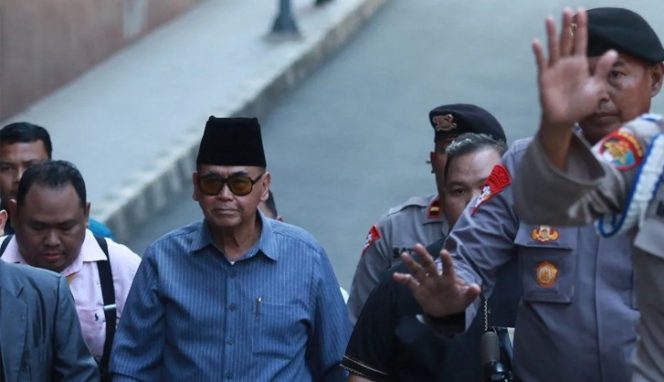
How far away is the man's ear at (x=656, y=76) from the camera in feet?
14.9

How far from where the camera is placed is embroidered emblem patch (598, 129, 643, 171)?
371 cm

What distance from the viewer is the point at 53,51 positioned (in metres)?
15.1

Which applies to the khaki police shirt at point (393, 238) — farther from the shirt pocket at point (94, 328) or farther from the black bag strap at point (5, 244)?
the black bag strap at point (5, 244)

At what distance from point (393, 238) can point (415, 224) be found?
4.5 inches

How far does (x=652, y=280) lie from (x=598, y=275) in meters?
0.56

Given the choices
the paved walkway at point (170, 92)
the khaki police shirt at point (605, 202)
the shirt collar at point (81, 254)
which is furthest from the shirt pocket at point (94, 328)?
the paved walkway at point (170, 92)

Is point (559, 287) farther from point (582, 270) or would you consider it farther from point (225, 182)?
point (225, 182)

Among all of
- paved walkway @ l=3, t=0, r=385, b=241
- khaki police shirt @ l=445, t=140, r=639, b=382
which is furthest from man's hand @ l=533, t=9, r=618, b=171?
paved walkway @ l=3, t=0, r=385, b=241

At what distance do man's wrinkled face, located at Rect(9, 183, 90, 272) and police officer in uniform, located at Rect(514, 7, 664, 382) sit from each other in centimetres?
314

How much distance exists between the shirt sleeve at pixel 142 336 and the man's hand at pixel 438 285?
1.80m

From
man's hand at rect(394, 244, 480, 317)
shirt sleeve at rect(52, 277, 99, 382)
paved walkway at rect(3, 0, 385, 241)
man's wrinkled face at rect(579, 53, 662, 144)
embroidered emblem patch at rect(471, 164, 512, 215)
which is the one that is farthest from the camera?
paved walkway at rect(3, 0, 385, 241)

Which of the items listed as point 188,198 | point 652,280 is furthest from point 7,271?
point 188,198

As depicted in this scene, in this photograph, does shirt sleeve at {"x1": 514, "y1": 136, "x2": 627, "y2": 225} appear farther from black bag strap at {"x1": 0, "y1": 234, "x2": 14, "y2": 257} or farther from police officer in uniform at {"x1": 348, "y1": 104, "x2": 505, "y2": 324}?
black bag strap at {"x1": 0, "y1": 234, "x2": 14, "y2": 257}

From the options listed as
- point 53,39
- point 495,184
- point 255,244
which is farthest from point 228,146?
point 53,39
